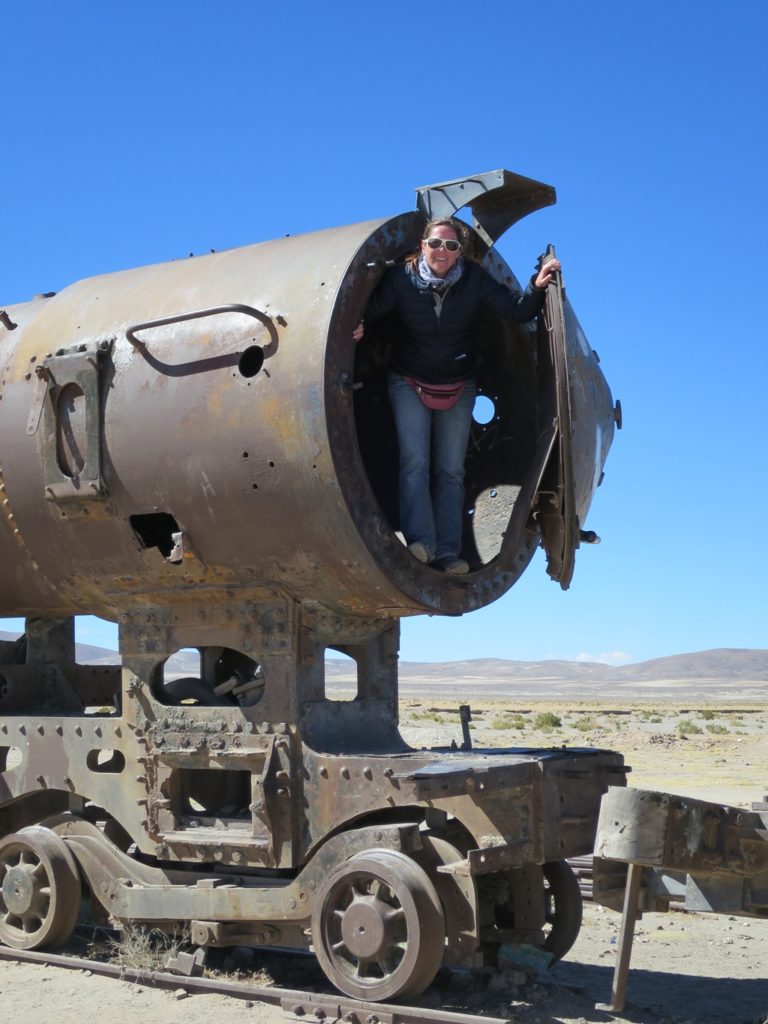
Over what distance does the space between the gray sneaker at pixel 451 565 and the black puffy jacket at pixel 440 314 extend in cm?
108

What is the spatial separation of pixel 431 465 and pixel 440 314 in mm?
950

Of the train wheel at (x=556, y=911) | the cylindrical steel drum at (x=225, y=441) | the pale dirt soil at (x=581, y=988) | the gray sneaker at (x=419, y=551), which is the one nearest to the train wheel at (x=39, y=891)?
the pale dirt soil at (x=581, y=988)

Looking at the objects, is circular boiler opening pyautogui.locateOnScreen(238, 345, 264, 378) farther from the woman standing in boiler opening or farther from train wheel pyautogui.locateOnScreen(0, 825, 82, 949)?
train wheel pyautogui.locateOnScreen(0, 825, 82, 949)

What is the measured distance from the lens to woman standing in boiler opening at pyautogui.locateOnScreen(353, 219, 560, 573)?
292 inches

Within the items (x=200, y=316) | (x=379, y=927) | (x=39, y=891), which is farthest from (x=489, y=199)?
(x=39, y=891)

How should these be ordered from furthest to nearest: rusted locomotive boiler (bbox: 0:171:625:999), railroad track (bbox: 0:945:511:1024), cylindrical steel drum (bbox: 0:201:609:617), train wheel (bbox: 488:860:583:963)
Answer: train wheel (bbox: 488:860:583:963) → cylindrical steel drum (bbox: 0:201:609:617) → rusted locomotive boiler (bbox: 0:171:625:999) → railroad track (bbox: 0:945:511:1024)

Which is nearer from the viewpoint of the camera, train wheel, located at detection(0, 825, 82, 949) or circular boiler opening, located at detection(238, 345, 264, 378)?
circular boiler opening, located at detection(238, 345, 264, 378)

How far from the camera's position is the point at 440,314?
7.64 m

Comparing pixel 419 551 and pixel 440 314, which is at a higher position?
pixel 440 314

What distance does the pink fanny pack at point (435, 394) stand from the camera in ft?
25.6

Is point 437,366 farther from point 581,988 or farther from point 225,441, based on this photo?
point 581,988

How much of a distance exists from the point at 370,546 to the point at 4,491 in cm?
258

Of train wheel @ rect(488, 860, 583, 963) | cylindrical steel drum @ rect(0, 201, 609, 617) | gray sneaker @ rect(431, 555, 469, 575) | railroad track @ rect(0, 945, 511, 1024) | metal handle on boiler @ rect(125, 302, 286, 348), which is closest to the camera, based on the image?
railroad track @ rect(0, 945, 511, 1024)

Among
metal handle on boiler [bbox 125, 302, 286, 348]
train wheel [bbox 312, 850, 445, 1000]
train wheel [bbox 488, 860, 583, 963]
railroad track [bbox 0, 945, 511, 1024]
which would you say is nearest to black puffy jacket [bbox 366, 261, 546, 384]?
metal handle on boiler [bbox 125, 302, 286, 348]
